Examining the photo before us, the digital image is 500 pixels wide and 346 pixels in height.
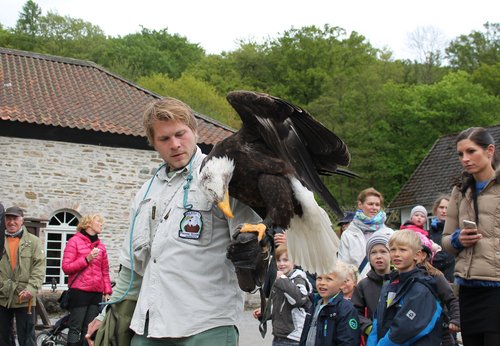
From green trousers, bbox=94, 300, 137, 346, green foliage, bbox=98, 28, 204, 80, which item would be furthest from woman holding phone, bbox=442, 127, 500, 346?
green foliage, bbox=98, 28, 204, 80

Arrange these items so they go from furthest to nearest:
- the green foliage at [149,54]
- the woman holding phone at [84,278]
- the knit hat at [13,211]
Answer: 1. the green foliage at [149,54]
2. the woman holding phone at [84,278]
3. the knit hat at [13,211]

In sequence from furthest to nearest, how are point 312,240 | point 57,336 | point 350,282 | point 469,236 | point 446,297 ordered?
point 57,336
point 350,282
point 446,297
point 469,236
point 312,240

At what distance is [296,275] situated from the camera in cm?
690

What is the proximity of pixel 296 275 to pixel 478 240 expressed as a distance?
269cm

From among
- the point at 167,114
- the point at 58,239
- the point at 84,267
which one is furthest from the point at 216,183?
the point at 58,239

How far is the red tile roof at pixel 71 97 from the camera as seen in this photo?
66.2ft

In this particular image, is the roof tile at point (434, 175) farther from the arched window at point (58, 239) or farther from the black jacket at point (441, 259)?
the black jacket at point (441, 259)

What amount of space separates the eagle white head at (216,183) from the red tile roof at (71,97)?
1655 cm

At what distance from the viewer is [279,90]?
46.8 m

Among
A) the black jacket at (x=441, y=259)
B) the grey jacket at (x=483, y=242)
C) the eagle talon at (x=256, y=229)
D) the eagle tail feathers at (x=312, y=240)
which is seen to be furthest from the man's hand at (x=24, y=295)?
the eagle talon at (x=256, y=229)

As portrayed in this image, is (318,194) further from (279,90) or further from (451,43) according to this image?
(451,43)

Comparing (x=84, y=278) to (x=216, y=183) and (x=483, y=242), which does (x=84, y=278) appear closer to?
(x=483, y=242)

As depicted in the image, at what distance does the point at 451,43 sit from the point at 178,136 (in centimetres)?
5430

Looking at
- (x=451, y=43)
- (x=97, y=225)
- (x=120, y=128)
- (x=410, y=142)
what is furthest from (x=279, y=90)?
(x=97, y=225)
